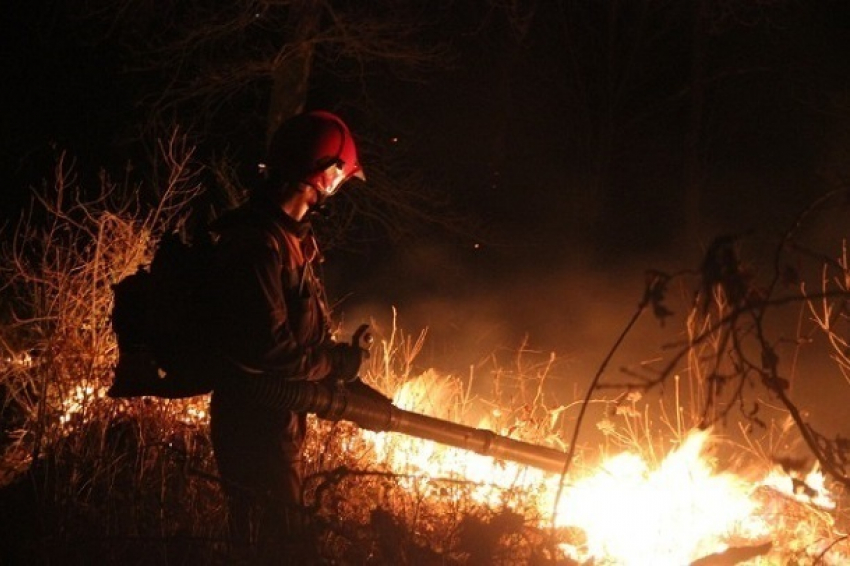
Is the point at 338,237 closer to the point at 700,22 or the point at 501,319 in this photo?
the point at 501,319

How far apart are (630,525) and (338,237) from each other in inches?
296

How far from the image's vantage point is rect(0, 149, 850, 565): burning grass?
3564 mm

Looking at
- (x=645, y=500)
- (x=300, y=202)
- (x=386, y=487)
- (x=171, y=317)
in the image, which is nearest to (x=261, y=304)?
(x=171, y=317)

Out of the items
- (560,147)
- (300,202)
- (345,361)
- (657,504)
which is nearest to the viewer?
(345,361)

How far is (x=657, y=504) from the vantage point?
15.4ft

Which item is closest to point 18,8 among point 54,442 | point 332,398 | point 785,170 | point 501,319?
point 501,319

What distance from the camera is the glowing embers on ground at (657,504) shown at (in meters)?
4.38

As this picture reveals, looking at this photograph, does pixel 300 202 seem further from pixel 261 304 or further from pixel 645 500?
pixel 645 500

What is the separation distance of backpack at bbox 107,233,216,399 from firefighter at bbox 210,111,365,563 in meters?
0.08

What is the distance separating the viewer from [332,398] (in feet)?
13.0

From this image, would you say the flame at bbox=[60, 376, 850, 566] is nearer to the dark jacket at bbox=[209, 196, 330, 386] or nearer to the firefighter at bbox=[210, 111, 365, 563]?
the firefighter at bbox=[210, 111, 365, 563]

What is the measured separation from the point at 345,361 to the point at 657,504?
186cm

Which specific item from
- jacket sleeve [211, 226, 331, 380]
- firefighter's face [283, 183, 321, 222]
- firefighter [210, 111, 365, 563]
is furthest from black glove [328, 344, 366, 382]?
firefighter's face [283, 183, 321, 222]

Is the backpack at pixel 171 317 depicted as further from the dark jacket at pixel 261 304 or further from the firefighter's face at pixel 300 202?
the firefighter's face at pixel 300 202
